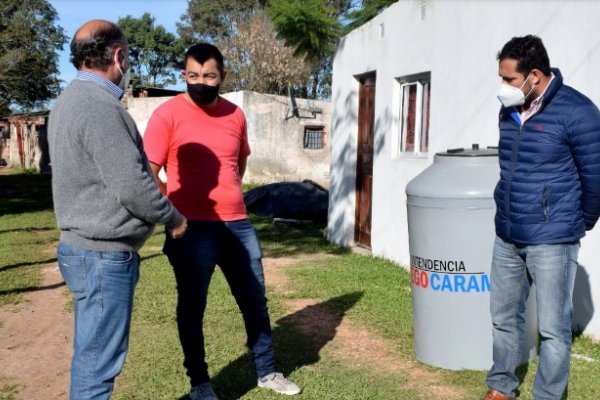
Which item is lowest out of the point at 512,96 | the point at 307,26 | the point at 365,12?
the point at 512,96

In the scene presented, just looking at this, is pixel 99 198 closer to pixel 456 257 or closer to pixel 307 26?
pixel 456 257

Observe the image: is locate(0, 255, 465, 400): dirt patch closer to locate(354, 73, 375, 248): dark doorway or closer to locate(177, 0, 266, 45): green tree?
locate(354, 73, 375, 248): dark doorway

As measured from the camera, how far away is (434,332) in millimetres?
4484

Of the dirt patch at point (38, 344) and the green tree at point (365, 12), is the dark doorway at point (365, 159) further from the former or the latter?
the dirt patch at point (38, 344)

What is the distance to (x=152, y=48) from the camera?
5112cm

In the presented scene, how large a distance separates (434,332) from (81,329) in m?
2.52

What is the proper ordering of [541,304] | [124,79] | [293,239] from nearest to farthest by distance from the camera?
[124,79]
[541,304]
[293,239]

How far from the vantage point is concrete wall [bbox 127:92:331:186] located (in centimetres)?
2183

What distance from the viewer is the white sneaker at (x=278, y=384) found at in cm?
407

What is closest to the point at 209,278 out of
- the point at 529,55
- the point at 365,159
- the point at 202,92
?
the point at 202,92

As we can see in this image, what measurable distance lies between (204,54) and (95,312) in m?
1.58

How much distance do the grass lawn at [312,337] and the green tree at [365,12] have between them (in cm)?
553

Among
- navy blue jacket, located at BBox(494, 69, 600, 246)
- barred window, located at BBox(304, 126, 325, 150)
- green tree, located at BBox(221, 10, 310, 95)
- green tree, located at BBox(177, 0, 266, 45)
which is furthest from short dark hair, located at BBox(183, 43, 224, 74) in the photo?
green tree, located at BBox(177, 0, 266, 45)

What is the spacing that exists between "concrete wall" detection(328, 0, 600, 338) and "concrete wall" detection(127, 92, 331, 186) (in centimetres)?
1153
